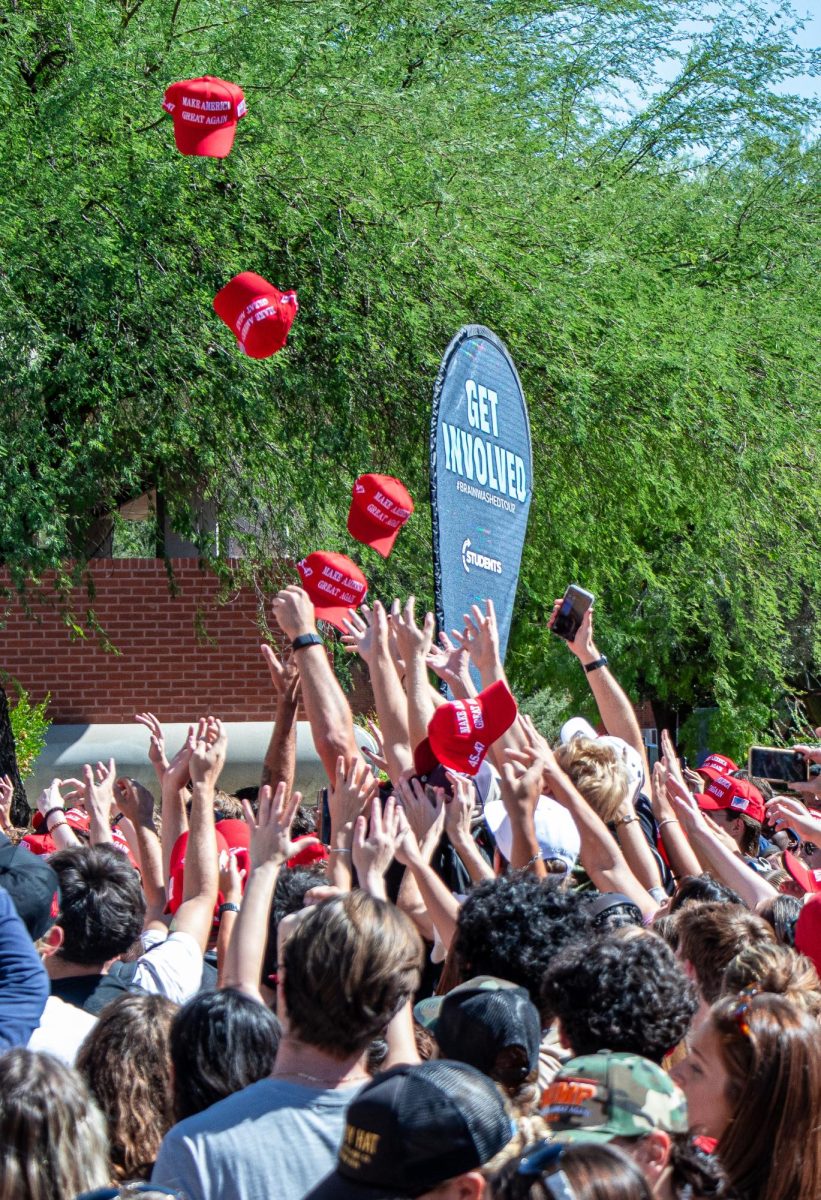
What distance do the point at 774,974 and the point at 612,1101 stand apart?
40.8 inches

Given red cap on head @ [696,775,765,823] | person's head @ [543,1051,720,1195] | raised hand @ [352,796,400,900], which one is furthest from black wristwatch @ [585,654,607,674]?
person's head @ [543,1051,720,1195]

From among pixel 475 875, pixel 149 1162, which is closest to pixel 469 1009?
pixel 149 1162

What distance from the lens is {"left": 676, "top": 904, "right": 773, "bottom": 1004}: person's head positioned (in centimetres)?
372

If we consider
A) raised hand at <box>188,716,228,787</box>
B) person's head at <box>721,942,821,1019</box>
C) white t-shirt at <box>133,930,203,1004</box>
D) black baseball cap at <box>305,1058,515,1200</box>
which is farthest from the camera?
raised hand at <box>188,716,228,787</box>

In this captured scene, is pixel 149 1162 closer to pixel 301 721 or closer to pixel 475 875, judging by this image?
pixel 475 875

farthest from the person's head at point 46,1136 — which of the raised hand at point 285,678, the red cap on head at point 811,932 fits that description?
the raised hand at point 285,678

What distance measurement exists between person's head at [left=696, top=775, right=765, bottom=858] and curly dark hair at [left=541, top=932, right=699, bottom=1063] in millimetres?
3633

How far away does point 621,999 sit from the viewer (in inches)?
121

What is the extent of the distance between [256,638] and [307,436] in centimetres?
526

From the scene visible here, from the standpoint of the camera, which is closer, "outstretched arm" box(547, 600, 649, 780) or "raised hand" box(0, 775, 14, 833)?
"raised hand" box(0, 775, 14, 833)

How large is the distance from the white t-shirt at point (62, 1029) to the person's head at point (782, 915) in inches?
78.5

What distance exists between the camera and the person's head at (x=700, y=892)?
175 inches

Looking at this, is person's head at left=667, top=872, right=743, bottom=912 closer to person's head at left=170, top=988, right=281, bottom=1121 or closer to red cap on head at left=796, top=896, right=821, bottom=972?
red cap on head at left=796, top=896, right=821, bottom=972

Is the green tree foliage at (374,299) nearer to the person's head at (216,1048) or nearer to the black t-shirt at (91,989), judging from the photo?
the black t-shirt at (91,989)
